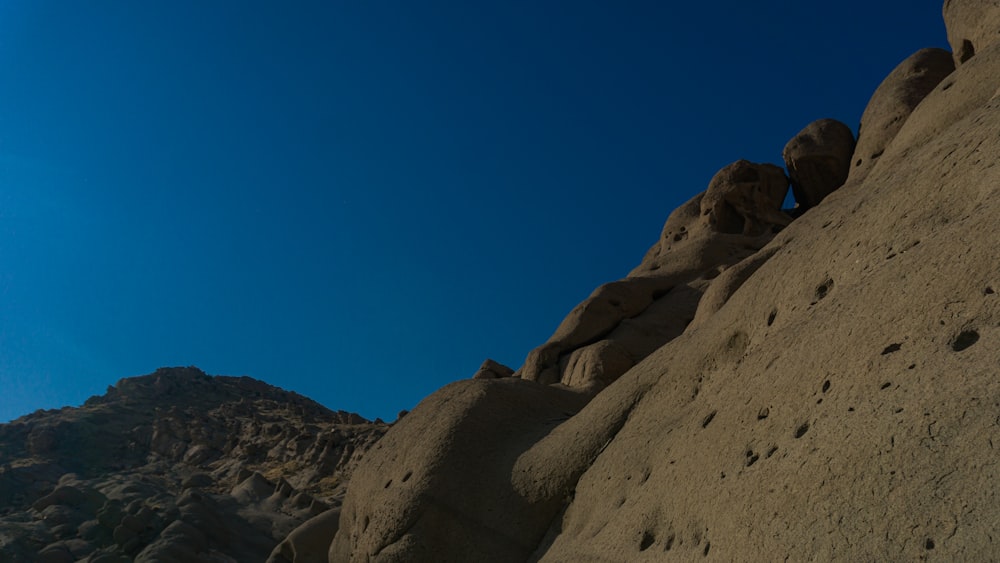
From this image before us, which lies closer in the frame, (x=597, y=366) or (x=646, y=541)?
(x=646, y=541)

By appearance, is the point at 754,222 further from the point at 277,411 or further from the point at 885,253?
the point at 277,411

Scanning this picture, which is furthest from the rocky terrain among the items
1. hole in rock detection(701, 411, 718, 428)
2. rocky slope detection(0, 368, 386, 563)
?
rocky slope detection(0, 368, 386, 563)

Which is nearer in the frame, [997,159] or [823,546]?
[823,546]

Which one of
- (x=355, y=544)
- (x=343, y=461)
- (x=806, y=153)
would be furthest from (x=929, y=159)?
(x=343, y=461)

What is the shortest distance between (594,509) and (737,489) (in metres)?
2.76

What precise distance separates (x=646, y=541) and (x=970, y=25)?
408 inches

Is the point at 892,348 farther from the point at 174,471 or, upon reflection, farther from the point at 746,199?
the point at 174,471

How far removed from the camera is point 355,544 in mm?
11359

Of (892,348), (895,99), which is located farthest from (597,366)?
(892,348)

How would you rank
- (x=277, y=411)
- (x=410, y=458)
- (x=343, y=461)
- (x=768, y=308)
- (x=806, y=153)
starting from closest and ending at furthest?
1. (x=768, y=308)
2. (x=410, y=458)
3. (x=806, y=153)
4. (x=343, y=461)
5. (x=277, y=411)

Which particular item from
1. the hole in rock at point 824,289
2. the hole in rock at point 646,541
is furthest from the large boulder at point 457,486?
the hole in rock at point 824,289

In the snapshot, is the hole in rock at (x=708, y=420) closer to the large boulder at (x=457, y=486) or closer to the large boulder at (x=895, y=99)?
the large boulder at (x=457, y=486)

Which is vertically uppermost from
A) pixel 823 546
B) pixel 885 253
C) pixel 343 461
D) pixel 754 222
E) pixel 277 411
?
pixel 277 411

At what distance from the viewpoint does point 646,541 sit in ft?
23.9
